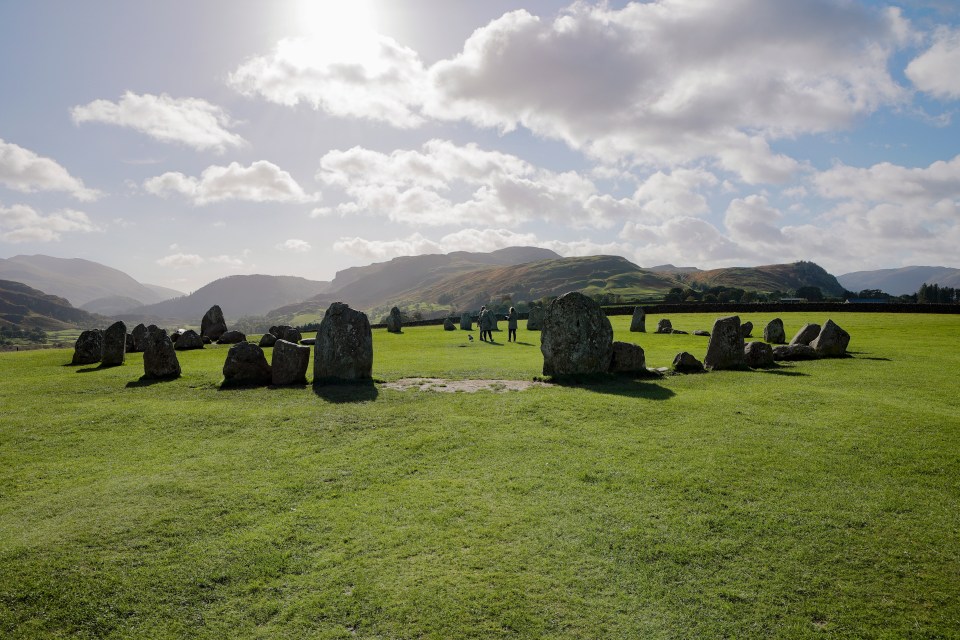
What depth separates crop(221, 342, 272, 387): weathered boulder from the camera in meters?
18.8

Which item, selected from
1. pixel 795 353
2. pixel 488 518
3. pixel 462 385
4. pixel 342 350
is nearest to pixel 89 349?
pixel 342 350

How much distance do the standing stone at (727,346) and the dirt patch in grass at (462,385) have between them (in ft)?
25.7

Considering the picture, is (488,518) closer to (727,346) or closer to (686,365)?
(686,365)

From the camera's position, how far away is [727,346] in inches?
822

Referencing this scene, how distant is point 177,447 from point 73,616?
631 cm

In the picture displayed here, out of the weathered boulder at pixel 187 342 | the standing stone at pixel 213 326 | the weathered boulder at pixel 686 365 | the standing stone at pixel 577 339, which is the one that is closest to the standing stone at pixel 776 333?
the weathered boulder at pixel 686 365

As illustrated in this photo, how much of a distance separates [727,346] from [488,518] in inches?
648

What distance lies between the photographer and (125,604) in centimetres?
635

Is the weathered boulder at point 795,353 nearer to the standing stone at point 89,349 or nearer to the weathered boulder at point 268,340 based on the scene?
the weathered boulder at point 268,340

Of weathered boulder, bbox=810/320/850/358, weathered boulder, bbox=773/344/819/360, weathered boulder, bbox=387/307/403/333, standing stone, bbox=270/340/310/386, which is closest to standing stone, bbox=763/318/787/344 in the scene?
weathered boulder, bbox=810/320/850/358

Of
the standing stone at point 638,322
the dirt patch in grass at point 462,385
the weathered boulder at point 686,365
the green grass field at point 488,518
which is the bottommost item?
the green grass field at point 488,518

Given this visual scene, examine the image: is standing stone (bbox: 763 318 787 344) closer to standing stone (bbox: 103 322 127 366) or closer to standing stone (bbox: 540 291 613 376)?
standing stone (bbox: 540 291 613 376)

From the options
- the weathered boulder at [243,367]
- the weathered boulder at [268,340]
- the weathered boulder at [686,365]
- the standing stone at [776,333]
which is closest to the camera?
the weathered boulder at [243,367]

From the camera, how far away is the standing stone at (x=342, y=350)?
754 inches
